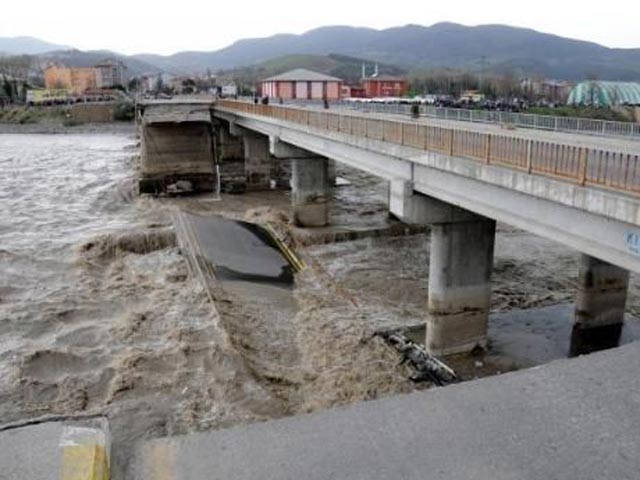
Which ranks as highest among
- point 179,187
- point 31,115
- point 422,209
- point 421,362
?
point 422,209

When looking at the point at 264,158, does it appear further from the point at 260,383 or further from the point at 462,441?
the point at 462,441

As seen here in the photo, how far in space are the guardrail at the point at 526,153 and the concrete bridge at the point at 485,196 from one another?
22mm

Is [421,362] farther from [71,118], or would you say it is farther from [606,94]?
[71,118]

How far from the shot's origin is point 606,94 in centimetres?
10775

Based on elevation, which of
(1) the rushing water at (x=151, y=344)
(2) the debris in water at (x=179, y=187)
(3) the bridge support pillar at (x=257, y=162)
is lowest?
(2) the debris in water at (x=179, y=187)

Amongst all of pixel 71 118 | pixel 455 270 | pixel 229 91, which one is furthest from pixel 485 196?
pixel 71 118

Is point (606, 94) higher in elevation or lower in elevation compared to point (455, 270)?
higher

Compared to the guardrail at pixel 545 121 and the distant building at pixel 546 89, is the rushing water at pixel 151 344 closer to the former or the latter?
the guardrail at pixel 545 121

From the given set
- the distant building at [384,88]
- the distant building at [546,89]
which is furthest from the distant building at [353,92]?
the distant building at [546,89]

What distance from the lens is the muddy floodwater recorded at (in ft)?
48.6

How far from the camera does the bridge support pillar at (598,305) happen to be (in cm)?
1898

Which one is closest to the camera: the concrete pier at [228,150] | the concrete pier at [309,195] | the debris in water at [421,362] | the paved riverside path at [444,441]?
the paved riverside path at [444,441]

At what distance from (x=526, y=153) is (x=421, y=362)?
6.81 meters

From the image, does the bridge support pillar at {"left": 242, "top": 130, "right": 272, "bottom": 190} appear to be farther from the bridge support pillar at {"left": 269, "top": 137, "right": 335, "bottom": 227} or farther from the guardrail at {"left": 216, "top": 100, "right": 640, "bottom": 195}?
the guardrail at {"left": 216, "top": 100, "right": 640, "bottom": 195}
